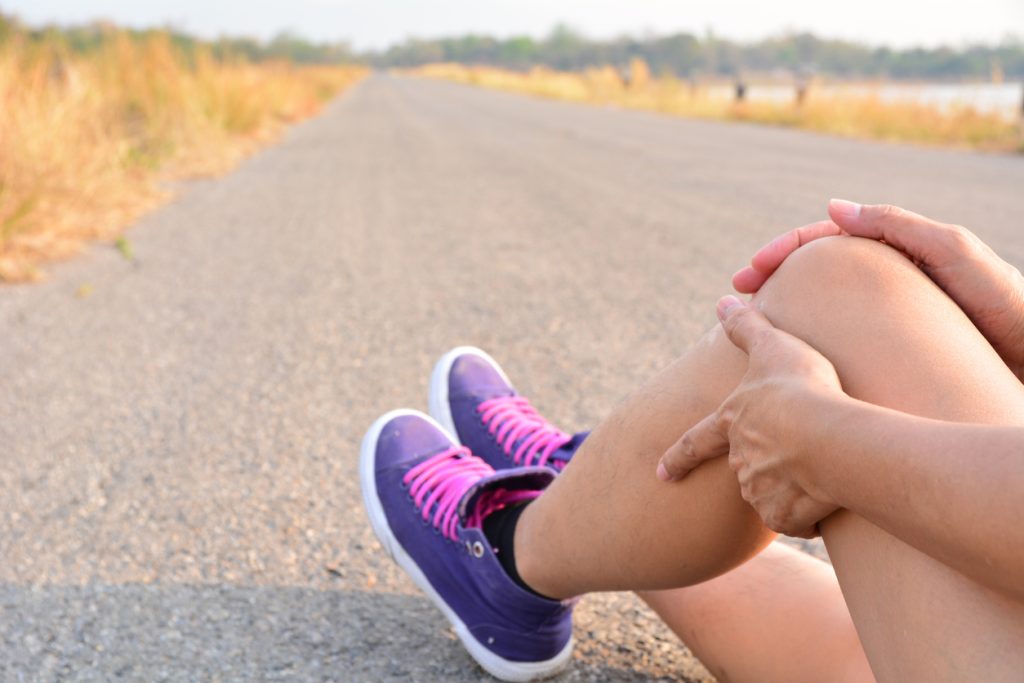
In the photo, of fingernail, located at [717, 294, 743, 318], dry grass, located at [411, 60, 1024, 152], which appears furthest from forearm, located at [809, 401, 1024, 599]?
dry grass, located at [411, 60, 1024, 152]

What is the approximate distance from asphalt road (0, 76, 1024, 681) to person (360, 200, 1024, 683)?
207 mm

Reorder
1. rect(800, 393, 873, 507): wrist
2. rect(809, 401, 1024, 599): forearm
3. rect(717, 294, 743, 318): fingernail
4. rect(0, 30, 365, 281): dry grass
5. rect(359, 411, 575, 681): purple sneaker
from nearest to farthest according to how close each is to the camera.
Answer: rect(809, 401, 1024, 599): forearm < rect(800, 393, 873, 507): wrist < rect(717, 294, 743, 318): fingernail < rect(359, 411, 575, 681): purple sneaker < rect(0, 30, 365, 281): dry grass

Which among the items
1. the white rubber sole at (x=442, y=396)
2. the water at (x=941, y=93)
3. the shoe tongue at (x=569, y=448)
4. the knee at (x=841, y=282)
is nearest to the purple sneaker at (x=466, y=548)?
the shoe tongue at (x=569, y=448)

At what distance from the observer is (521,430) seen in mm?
1589

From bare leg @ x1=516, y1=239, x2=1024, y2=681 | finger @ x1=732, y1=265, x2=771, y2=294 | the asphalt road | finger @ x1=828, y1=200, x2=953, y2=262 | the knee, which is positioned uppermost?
finger @ x1=828, y1=200, x2=953, y2=262

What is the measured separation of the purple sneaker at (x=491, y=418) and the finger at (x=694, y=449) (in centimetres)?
44

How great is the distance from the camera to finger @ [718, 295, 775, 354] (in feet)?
3.32

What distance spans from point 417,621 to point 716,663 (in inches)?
19.7

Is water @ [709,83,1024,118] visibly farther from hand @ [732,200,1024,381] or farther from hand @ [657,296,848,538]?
hand @ [657,296,848,538]

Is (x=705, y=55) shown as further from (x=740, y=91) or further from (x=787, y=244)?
(x=787, y=244)

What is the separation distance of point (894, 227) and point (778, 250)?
0.44 feet

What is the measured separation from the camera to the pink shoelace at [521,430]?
1.52 meters

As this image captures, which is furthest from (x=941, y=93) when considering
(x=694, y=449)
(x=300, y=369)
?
(x=694, y=449)

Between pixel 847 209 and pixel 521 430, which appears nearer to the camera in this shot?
pixel 847 209
